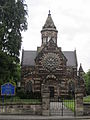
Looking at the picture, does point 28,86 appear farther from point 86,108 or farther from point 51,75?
point 86,108

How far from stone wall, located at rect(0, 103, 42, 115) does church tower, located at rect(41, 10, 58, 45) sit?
35.9m

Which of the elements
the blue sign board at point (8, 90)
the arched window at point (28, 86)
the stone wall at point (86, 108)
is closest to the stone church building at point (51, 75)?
the arched window at point (28, 86)

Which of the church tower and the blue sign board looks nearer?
the blue sign board

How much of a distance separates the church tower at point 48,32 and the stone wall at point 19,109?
35.9 meters

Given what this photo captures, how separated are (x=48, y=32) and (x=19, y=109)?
120 feet

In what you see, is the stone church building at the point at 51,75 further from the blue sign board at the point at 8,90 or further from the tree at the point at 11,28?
the blue sign board at the point at 8,90

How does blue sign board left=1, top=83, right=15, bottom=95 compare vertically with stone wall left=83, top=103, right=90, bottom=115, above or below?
above

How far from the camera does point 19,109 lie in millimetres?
20766

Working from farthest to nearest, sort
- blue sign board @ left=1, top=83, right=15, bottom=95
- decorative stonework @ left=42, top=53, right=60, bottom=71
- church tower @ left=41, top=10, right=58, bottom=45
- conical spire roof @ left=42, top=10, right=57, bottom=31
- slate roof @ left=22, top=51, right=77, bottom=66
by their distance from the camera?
conical spire roof @ left=42, top=10, right=57, bottom=31 → church tower @ left=41, top=10, right=58, bottom=45 → slate roof @ left=22, top=51, right=77, bottom=66 → decorative stonework @ left=42, top=53, right=60, bottom=71 → blue sign board @ left=1, top=83, right=15, bottom=95

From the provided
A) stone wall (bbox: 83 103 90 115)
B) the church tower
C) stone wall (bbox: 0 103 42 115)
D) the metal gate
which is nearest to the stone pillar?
stone wall (bbox: 83 103 90 115)

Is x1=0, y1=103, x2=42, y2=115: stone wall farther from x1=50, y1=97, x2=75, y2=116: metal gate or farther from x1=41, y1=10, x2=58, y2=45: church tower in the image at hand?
x1=41, y1=10, x2=58, y2=45: church tower

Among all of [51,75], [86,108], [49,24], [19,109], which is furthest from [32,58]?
[86,108]

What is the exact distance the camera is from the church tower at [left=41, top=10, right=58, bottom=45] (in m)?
55.8

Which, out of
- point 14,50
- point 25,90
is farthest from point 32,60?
point 14,50
